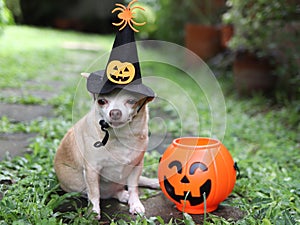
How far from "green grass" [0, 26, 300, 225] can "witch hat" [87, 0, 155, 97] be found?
346 millimetres

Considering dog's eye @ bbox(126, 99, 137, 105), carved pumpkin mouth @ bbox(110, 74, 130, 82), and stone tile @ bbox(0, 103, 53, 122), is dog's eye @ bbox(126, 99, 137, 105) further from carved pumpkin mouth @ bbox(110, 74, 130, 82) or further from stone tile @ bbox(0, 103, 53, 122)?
stone tile @ bbox(0, 103, 53, 122)

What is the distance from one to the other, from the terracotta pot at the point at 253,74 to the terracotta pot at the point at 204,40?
2.30m

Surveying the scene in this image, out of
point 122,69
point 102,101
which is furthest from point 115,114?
point 122,69

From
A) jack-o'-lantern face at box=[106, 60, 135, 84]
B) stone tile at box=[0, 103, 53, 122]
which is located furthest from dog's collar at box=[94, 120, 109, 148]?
stone tile at box=[0, 103, 53, 122]

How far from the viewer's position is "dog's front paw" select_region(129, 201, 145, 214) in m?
2.37

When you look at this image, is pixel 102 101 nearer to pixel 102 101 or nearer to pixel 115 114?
pixel 102 101

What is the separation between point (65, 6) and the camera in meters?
18.3

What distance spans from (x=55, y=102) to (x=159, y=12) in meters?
5.75

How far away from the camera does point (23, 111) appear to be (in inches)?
172

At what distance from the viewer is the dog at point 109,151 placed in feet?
6.99

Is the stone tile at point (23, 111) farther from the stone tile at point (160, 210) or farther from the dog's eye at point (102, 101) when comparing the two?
the dog's eye at point (102, 101)

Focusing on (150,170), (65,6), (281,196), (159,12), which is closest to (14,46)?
(159,12)

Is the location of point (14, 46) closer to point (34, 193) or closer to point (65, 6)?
point (34, 193)

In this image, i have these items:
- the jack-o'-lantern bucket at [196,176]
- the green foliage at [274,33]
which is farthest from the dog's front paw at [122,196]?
the green foliage at [274,33]
